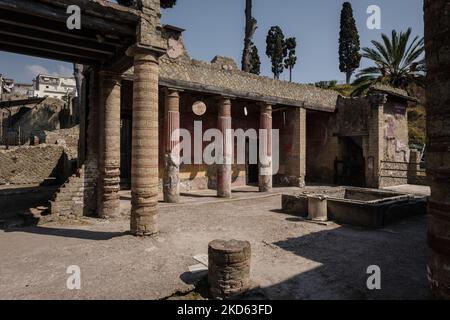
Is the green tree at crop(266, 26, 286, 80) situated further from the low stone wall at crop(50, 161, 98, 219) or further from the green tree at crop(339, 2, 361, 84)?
the low stone wall at crop(50, 161, 98, 219)

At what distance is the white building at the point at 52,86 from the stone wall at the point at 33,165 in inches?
2266

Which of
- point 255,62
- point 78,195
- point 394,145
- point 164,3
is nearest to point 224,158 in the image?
point 78,195

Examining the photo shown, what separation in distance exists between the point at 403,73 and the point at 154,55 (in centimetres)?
2300

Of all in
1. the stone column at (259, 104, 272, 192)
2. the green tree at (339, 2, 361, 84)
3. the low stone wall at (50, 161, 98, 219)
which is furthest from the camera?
the green tree at (339, 2, 361, 84)

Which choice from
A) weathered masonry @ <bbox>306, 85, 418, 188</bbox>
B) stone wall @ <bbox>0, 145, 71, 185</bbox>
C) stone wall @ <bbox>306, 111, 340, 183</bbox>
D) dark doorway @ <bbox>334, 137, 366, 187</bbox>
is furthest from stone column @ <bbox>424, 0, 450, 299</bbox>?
stone wall @ <bbox>0, 145, 71, 185</bbox>

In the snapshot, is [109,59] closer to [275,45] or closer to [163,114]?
[163,114]

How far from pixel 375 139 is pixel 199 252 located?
13.4 meters

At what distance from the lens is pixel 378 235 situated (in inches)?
267

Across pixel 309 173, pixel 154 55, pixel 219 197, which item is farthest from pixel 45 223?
pixel 309 173

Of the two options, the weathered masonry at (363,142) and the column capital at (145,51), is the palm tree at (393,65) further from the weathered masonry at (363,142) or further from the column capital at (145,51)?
the column capital at (145,51)

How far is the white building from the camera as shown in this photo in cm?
6675

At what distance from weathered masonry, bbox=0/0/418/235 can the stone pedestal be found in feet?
9.46

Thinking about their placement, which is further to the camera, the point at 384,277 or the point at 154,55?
the point at 154,55
